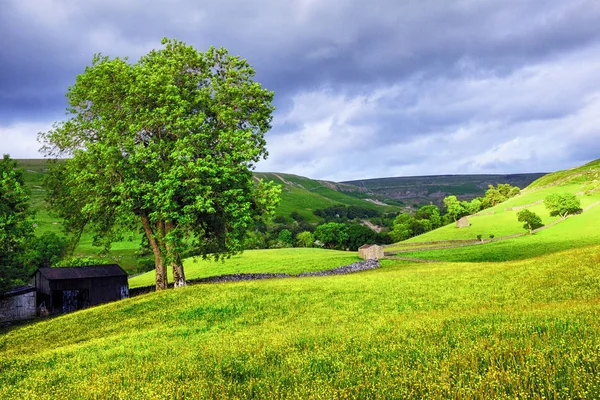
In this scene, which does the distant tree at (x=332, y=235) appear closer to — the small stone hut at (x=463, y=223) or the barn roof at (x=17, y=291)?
the small stone hut at (x=463, y=223)

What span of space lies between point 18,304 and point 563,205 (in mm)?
119304

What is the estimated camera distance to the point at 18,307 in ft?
138

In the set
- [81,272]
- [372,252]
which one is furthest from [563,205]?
[81,272]

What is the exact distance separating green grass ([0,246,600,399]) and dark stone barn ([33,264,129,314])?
22.2 metres

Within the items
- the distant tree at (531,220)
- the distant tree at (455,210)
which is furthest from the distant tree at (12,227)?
the distant tree at (455,210)

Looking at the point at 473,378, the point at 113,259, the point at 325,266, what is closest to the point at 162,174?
the point at 473,378

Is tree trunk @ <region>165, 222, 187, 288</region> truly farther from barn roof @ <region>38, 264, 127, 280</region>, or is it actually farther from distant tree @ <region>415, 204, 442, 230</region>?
distant tree @ <region>415, 204, 442, 230</region>

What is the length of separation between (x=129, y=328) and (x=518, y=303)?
72.2 ft

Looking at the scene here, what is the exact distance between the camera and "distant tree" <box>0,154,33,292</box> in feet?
117

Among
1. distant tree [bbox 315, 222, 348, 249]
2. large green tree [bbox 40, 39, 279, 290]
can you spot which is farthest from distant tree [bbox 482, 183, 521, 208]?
large green tree [bbox 40, 39, 279, 290]

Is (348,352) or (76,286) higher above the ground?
(348,352)

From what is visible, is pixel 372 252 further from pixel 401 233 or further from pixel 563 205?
pixel 401 233

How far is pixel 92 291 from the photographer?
46.2 meters

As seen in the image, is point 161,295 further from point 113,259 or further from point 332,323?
point 113,259
